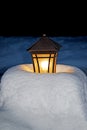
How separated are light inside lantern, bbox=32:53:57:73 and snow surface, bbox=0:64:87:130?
0.23 metres

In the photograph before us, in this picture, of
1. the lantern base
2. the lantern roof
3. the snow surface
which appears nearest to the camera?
the snow surface

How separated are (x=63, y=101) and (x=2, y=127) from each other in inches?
36.2

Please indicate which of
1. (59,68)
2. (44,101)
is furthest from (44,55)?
(44,101)

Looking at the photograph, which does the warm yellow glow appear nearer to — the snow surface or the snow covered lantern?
the snow covered lantern

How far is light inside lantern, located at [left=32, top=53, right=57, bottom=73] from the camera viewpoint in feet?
11.8

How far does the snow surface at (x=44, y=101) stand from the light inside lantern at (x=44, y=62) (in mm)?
233

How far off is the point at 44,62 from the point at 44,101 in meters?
0.67

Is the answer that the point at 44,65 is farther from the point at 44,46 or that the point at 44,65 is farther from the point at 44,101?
the point at 44,101

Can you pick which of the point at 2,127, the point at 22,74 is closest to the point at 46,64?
the point at 22,74

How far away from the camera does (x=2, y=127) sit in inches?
112

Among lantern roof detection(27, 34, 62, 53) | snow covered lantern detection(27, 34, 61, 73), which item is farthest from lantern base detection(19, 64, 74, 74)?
lantern roof detection(27, 34, 62, 53)

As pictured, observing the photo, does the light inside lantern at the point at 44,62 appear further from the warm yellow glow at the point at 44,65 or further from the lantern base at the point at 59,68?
the lantern base at the point at 59,68
